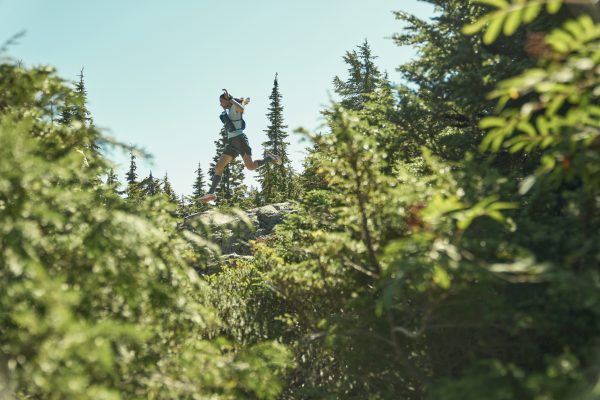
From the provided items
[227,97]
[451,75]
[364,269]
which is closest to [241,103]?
[227,97]

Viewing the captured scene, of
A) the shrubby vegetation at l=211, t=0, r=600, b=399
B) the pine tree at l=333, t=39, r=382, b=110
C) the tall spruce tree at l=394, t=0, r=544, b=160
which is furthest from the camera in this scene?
the pine tree at l=333, t=39, r=382, b=110

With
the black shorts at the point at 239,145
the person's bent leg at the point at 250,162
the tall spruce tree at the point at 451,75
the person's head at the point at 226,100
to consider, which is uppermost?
the person's head at the point at 226,100

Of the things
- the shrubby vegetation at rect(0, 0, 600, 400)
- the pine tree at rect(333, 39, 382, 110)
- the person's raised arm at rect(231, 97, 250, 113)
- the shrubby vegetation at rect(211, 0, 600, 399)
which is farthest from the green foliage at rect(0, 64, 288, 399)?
the pine tree at rect(333, 39, 382, 110)

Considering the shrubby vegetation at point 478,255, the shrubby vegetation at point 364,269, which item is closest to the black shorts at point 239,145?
the shrubby vegetation at point 478,255

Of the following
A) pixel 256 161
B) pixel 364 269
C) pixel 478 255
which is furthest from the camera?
pixel 256 161

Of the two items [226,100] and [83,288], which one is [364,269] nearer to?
[83,288]

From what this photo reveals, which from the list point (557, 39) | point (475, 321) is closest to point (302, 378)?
point (475, 321)

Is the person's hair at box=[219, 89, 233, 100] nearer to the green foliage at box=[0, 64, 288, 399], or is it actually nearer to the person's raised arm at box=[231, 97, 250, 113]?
the person's raised arm at box=[231, 97, 250, 113]

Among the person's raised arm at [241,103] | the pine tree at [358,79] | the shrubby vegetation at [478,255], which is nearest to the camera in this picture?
the shrubby vegetation at [478,255]

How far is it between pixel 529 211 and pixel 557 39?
207 centimetres

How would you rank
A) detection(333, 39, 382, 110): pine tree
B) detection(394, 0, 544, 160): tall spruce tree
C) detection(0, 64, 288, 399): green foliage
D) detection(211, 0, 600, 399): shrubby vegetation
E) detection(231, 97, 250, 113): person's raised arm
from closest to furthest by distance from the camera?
detection(0, 64, 288, 399): green foliage, detection(211, 0, 600, 399): shrubby vegetation, detection(394, 0, 544, 160): tall spruce tree, detection(231, 97, 250, 113): person's raised arm, detection(333, 39, 382, 110): pine tree

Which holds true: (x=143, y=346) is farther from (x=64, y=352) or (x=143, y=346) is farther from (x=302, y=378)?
(x=302, y=378)

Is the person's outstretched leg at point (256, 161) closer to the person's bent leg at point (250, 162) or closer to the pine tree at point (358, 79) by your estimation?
the person's bent leg at point (250, 162)

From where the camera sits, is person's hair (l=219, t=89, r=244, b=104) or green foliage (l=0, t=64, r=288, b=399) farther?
person's hair (l=219, t=89, r=244, b=104)
